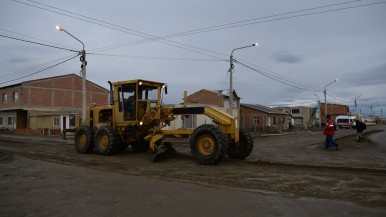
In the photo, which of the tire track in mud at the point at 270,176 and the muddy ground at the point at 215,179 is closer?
the muddy ground at the point at 215,179

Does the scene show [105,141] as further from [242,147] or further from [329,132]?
[329,132]

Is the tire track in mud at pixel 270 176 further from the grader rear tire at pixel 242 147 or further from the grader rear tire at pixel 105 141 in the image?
the grader rear tire at pixel 105 141

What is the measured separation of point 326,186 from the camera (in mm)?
8250

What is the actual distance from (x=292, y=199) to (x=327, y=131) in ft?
38.6

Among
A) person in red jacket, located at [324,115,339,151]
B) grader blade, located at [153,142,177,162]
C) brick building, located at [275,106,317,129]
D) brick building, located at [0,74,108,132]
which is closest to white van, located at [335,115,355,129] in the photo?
brick building, located at [275,106,317,129]

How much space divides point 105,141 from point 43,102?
3691 centimetres

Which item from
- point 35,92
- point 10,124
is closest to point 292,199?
point 35,92

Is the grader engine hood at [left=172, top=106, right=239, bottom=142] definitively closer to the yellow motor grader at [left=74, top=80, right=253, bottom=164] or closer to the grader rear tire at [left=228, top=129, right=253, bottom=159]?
the yellow motor grader at [left=74, top=80, right=253, bottom=164]

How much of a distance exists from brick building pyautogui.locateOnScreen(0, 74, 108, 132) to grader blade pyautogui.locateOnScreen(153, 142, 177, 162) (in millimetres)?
30591

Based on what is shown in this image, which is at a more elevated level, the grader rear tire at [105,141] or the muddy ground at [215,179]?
the grader rear tire at [105,141]

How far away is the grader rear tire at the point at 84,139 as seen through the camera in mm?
16219

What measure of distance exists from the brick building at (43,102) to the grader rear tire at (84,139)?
→ 86.2 ft

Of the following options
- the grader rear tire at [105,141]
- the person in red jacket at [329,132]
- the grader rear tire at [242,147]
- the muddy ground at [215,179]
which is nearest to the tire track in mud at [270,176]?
the muddy ground at [215,179]

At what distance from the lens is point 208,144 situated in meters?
12.0
